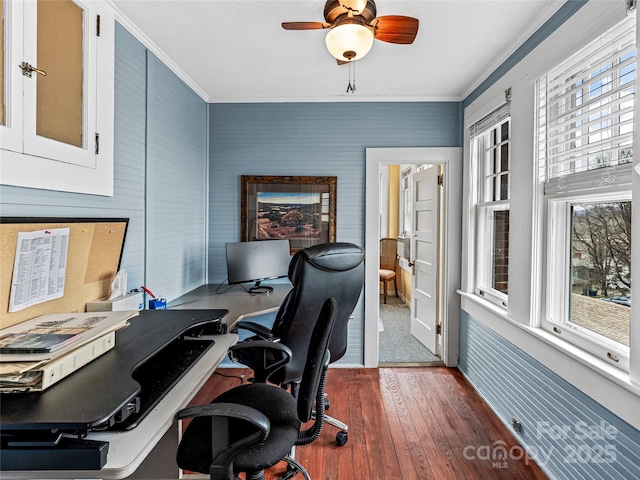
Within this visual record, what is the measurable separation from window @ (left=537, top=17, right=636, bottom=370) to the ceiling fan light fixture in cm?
105

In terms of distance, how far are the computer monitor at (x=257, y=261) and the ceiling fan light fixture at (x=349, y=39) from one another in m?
1.75

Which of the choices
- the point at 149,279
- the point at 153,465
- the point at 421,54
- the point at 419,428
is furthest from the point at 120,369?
the point at 421,54

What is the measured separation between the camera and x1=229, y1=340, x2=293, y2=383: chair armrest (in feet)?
5.68

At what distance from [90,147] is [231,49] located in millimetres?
1231

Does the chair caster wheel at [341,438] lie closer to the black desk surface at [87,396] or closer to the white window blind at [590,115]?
the black desk surface at [87,396]

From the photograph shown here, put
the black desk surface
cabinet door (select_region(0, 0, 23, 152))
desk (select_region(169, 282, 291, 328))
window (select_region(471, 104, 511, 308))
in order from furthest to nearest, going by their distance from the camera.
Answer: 1. window (select_region(471, 104, 511, 308))
2. desk (select_region(169, 282, 291, 328))
3. cabinet door (select_region(0, 0, 23, 152))
4. the black desk surface

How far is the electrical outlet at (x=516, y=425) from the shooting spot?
2.19m

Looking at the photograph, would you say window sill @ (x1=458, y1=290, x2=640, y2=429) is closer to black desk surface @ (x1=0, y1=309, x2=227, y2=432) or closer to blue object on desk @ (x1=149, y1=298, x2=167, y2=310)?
black desk surface @ (x1=0, y1=309, x2=227, y2=432)

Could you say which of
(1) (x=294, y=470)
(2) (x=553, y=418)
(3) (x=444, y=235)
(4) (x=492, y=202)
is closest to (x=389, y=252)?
(3) (x=444, y=235)

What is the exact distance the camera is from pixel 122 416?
3.02 feet

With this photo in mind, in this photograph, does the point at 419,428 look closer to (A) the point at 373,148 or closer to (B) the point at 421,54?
(A) the point at 373,148

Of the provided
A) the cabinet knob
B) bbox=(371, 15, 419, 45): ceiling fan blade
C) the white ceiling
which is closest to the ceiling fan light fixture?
bbox=(371, 15, 419, 45): ceiling fan blade

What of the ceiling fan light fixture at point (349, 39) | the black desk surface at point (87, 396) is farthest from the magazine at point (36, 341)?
the ceiling fan light fixture at point (349, 39)

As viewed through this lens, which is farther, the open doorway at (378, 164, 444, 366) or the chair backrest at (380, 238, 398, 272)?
the chair backrest at (380, 238, 398, 272)
